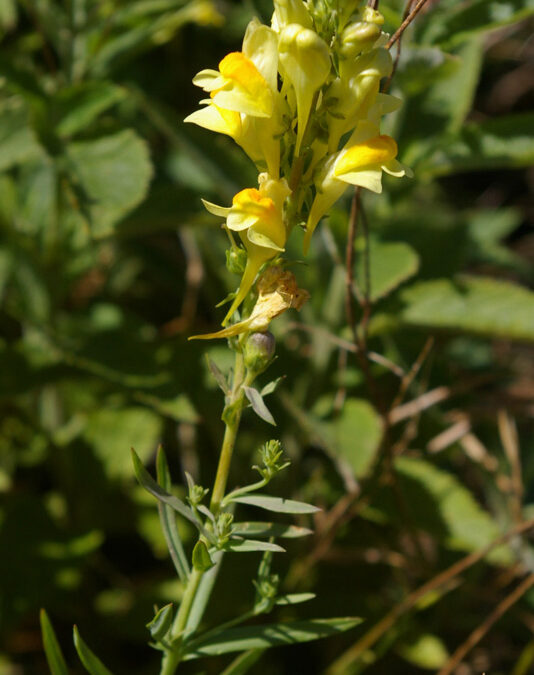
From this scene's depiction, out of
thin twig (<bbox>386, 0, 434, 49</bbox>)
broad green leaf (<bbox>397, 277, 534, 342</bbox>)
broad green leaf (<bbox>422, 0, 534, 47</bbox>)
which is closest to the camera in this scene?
thin twig (<bbox>386, 0, 434, 49</bbox>)

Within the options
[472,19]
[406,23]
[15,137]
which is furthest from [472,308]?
[15,137]

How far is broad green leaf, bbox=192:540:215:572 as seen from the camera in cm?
83

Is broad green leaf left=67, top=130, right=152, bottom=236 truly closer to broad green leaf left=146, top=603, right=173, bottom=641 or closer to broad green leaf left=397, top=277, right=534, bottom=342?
broad green leaf left=397, top=277, right=534, bottom=342

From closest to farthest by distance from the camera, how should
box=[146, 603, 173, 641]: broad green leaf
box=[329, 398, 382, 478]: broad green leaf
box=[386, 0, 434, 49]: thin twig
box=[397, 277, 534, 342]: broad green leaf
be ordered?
box=[146, 603, 173, 641]: broad green leaf → box=[386, 0, 434, 49]: thin twig → box=[329, 398, 382, 478]: broad green leaf → box=[397, 277, 534, 342]: broad green leaf

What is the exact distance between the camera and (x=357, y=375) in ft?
5.43

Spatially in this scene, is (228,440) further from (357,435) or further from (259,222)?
(357,435)

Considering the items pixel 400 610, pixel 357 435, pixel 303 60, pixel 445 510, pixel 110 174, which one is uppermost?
pixel 303 60

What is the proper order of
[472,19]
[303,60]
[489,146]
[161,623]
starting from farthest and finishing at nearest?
[489,146] < [472,19] < [161,623] < [303,60]

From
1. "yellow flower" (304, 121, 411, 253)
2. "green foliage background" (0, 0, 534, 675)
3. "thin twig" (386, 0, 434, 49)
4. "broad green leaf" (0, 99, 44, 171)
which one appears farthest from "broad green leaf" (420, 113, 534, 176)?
"broad green leaf" (0, 99, 44, 171)

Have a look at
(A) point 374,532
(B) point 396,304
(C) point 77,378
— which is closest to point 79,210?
(C) point 77,378

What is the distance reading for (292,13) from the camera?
0.79 metres

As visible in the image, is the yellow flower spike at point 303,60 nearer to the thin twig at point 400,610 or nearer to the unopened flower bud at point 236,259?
the unopened flower bud at point 236,259

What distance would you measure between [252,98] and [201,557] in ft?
1.66

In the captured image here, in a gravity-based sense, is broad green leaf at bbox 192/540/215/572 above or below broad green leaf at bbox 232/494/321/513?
below
